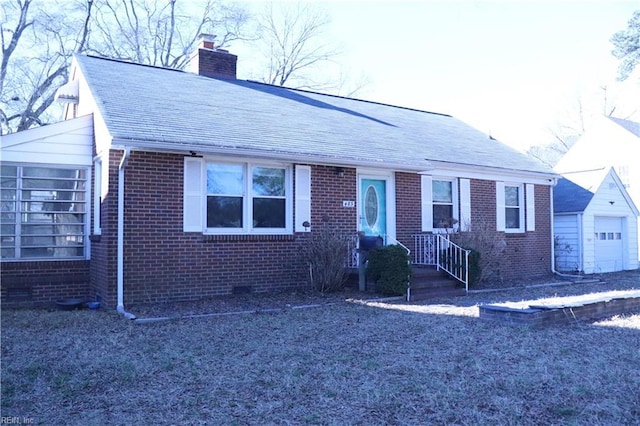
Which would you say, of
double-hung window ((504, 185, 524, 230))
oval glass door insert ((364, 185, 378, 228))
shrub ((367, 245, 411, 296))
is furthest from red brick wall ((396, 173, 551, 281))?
shrub ((367, 245, 411, 296))

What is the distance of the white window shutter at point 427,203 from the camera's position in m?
12.8

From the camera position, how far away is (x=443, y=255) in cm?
1194

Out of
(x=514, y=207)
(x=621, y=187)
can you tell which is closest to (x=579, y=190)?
(x=621, y=187)

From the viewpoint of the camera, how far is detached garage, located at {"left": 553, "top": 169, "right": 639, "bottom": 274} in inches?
675

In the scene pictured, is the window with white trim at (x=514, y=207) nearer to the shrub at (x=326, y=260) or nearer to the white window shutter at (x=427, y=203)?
the white window shutter at (x=427, y=203)

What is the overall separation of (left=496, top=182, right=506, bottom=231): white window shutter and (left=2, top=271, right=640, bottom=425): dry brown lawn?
6079 millimetres

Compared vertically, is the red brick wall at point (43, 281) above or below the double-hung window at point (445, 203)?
below

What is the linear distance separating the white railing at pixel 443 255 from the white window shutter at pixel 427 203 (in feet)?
1.31

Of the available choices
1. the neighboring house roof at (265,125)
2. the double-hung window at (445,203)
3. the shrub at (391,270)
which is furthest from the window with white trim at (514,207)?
the shrub at (391,270)

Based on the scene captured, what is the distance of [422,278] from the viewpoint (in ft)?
36.6

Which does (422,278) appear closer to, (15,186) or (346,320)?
(346,320)

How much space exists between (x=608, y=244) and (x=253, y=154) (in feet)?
46.7

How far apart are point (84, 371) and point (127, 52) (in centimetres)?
2441

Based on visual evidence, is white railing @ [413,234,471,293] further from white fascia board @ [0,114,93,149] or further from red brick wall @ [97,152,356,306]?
white fascia board @ [0,114,93,149]
